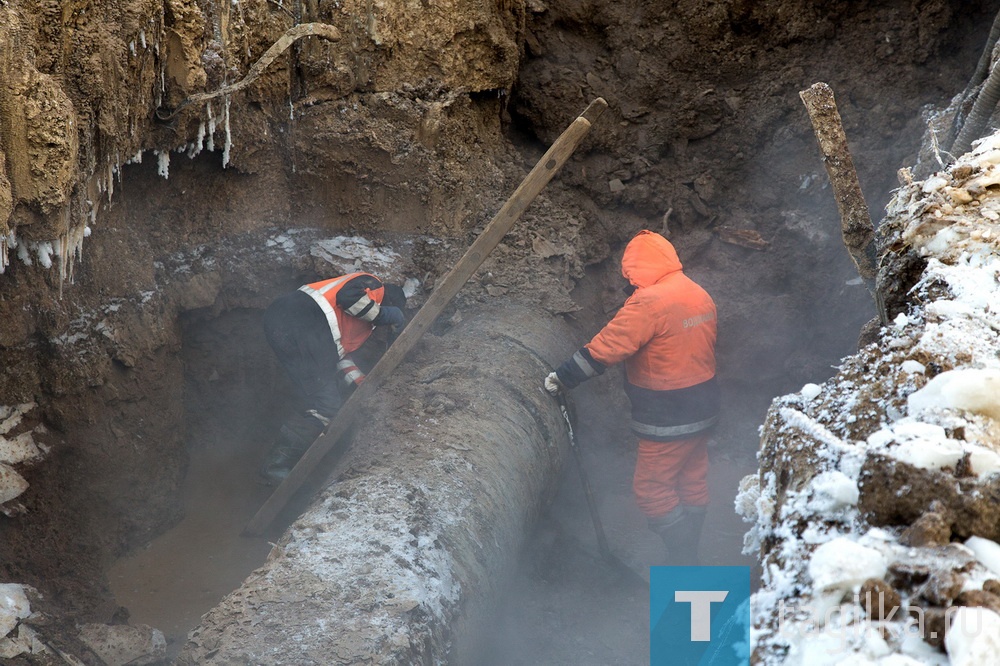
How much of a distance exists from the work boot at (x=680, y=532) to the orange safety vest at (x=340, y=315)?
190 cm

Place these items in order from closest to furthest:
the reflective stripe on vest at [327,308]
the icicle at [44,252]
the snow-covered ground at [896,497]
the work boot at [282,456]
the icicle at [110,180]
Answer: the snow-covered ground at [896,497], the icicle at [44,252], the icicle at [110,180], the reflective stripe on vest at [327,308], the work boot at [282,456]

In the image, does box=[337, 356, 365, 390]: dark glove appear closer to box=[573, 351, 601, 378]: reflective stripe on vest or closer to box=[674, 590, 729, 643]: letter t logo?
box=[573, 351, 601, 378]: reflective stripe on vest

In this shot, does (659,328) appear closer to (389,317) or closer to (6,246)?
(389,317)

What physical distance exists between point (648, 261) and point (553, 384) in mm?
794

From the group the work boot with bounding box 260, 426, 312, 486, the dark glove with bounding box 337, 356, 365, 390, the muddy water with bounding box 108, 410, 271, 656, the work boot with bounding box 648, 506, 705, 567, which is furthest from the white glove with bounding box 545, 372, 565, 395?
the muddy water with bounding box 108, 410, 271, 656

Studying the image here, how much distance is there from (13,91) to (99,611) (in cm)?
212

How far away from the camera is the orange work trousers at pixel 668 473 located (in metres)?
4.05

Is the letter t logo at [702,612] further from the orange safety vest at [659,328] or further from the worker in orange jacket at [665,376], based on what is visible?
the orange safety vest at [659,328]

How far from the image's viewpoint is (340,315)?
4281 millimetres

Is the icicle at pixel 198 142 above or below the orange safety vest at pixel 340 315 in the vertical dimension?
above

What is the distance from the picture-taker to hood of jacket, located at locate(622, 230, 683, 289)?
392 centimetres

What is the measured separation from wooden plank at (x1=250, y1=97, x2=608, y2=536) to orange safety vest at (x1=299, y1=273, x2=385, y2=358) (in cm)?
47

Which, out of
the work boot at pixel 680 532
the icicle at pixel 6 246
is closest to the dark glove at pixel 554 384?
the work boot at pixel 680 532

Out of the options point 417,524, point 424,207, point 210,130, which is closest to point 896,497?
point 417,524
